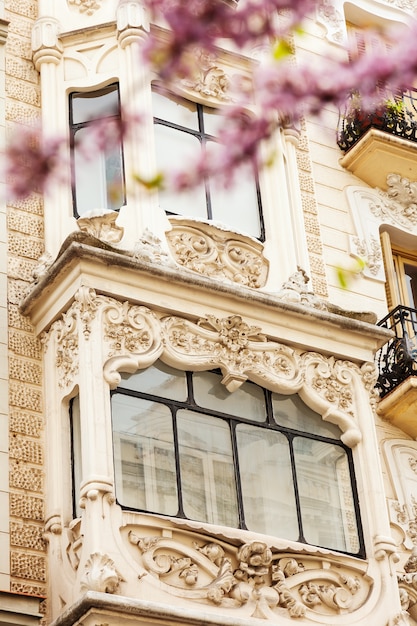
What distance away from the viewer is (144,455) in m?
12.3

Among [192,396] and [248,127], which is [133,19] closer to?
[192,396]

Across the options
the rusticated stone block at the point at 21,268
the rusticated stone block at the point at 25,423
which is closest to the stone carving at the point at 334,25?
the rusticated stone block at the point at 21,268

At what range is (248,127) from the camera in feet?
21.1

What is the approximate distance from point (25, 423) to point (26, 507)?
832 millimetres

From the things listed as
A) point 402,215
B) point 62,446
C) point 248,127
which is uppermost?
point 402,215

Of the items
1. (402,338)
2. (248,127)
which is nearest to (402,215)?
(402,338)

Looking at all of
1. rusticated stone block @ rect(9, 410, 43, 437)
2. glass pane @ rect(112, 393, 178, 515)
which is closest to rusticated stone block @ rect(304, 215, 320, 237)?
glass pane @ rect(112, 393, 178, 515)

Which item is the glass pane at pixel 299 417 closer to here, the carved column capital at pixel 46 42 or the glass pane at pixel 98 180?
the glass pane at pixel 98 180

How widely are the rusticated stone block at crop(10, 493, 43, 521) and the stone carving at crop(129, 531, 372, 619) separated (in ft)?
3.34

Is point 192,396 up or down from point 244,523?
up

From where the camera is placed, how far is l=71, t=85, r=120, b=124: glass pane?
47.9 feet

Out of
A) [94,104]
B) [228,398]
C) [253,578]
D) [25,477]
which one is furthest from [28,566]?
[94,104]

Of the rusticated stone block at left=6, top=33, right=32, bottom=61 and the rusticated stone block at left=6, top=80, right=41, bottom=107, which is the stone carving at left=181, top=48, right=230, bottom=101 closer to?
the rusticated stone block at left=6, top=80, right=41, bottom=107

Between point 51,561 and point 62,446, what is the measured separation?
103 centimetres
